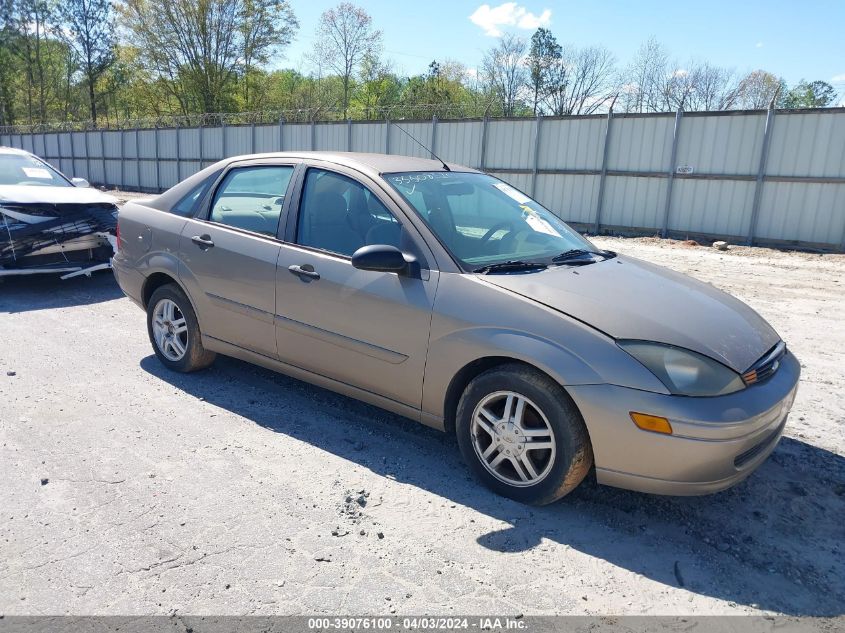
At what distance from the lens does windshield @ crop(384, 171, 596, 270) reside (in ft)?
11.7

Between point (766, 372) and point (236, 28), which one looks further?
point (236, 28)

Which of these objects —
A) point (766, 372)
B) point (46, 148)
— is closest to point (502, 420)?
point (766, 372)

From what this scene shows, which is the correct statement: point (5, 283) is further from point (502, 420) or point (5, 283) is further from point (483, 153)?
point (483, 153)

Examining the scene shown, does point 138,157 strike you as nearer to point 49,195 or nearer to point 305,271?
point 49,195

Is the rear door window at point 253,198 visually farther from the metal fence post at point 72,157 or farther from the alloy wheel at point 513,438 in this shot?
the metal fence post at point 72,157

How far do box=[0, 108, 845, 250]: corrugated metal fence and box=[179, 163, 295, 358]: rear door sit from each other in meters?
13.2

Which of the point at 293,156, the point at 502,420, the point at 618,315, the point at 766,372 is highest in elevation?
the point at 293,156

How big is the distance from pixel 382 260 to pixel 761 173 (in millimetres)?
13545

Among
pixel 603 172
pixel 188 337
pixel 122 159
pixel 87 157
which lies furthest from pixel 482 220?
pixel 87 157

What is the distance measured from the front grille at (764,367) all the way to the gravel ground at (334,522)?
0.71 m

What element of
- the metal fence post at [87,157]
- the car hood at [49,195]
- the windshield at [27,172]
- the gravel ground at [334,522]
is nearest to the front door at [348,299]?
the gravel ground at [334,522]

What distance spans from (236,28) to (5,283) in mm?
38362

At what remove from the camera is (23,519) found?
2953 mm

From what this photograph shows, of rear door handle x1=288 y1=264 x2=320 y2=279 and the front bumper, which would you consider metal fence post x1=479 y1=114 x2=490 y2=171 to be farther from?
the front bumper
